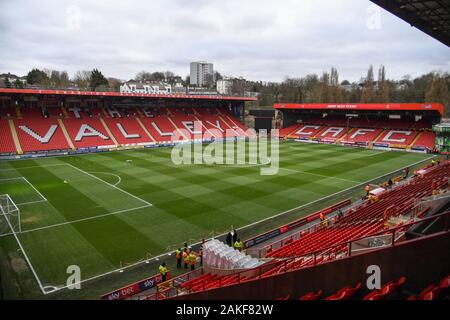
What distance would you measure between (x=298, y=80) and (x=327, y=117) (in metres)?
79.5

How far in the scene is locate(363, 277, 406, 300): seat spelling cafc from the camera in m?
6.38

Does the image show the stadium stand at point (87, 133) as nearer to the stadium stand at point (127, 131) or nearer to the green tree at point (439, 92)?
the stadium stand at point (127, 131)

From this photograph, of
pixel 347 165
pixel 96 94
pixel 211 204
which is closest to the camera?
pixel 211 204

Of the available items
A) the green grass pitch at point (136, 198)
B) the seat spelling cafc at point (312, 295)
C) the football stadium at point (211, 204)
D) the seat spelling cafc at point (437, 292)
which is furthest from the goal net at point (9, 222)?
the seat spelling cafc at point (437, 292)

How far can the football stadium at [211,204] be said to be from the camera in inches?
323

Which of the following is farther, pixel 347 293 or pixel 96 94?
pixel 96 94

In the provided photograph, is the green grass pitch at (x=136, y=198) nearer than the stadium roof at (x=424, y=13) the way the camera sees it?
No

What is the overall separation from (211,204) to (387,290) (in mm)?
18048

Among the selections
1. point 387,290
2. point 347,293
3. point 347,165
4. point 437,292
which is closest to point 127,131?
point 347,165

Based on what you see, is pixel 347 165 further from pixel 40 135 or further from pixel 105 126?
pixel 40 135

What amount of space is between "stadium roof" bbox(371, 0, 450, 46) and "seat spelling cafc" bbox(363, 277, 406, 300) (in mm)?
8790

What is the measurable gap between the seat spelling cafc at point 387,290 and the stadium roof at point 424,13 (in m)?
8.79

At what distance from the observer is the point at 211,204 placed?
2398 centimetres
